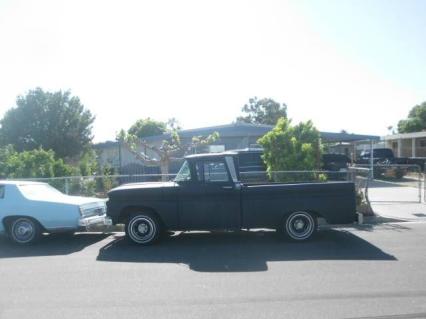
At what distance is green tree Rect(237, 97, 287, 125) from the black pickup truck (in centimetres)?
5382

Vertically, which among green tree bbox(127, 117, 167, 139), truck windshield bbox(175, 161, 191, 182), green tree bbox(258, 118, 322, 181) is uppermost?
green tree bbox(127, 117, 167, 139)

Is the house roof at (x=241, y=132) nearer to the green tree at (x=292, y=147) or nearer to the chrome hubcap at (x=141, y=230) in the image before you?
the green tree at (x=292, y=147)

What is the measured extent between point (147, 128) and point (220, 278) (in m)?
48.8

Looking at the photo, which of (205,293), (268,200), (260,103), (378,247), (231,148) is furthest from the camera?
(260,103)

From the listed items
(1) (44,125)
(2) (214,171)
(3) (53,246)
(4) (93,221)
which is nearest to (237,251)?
(2) (214,171)

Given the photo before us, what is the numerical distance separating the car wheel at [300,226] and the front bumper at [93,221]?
12.4ft

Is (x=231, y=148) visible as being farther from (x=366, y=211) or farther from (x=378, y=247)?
(x=378, y=247)

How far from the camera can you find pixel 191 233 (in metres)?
9.90

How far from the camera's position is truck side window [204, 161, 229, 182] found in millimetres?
8581

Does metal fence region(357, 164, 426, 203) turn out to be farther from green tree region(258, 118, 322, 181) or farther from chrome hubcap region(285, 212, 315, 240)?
Answer: chrome hubcap region(285, 212, 315, 240)

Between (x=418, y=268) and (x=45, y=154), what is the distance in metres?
14.9

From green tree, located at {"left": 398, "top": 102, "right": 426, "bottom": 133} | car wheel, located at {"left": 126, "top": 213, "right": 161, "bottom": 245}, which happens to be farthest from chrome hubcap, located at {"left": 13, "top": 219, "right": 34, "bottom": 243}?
green tree, located at {"left": 398, "top": 102, "right": 426, "bottom": 133}

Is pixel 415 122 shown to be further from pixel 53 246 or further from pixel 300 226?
pixel 53 246

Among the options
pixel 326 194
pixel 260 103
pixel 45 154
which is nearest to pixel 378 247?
pixel 326 194
